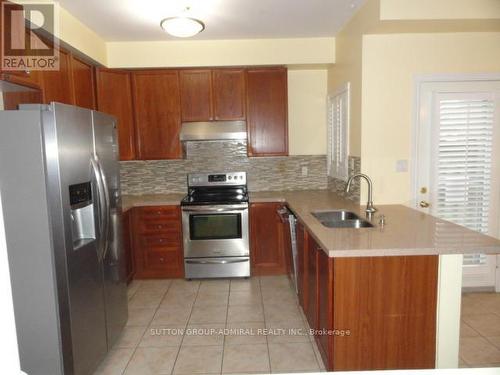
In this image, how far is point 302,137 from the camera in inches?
156

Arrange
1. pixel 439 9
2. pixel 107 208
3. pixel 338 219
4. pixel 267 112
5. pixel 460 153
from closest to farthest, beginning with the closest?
pixel 107 208 → pixel 439 9 → pixel 338 219 → pixel 460 153 → pixel 267 112

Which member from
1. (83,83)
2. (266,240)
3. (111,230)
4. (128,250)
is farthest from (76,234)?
(266,240)

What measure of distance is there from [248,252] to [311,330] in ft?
4.14

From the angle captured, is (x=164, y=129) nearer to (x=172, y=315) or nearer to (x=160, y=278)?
(x=160, y=278)

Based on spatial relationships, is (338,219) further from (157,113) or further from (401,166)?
(157,113)

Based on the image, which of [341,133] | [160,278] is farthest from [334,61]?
[160,278]

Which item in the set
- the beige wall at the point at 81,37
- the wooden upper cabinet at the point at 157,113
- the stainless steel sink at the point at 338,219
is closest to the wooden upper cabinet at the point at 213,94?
the wooden upper cabinet at the point at 157,113

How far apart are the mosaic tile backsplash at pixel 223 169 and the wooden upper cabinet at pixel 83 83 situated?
0.95 metres

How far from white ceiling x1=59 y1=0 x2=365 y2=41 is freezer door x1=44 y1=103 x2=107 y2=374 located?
1214 millimetres

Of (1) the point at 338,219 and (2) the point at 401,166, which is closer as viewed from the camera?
(1) the point at 338,219

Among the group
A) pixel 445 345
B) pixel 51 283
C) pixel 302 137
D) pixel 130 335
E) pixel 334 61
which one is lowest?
pixel 130 335

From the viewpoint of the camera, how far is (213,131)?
354 centimetres

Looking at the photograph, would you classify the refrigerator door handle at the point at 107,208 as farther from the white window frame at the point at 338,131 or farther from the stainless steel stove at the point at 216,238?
the white window frame at the point at 338,131

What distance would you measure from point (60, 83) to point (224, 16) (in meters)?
1.47
